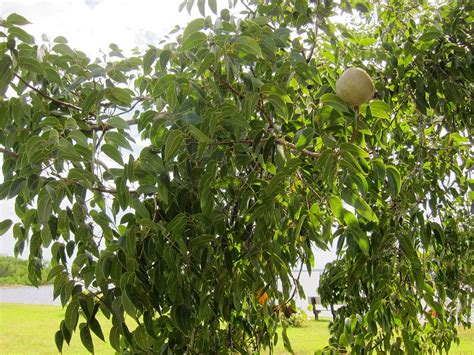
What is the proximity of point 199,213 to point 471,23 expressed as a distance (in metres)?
0.70

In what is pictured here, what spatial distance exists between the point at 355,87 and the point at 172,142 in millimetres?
→ 226

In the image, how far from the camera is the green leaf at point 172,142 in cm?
64

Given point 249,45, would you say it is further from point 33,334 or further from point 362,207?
point 33,334

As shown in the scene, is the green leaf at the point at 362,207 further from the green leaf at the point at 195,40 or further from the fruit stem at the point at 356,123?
the green leaf at the point at 195,40

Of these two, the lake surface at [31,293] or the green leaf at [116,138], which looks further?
the lake surface at [31,293]

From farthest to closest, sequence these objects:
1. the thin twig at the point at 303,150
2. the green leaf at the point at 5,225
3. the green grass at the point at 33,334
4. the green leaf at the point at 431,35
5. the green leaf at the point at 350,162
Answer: the green grass at the point at 33,334, the green leaf at the point at 431,35, the green leaf at the point at 5,225, the thin twig at the point at 303,150, the green leaf at the point at 350,162

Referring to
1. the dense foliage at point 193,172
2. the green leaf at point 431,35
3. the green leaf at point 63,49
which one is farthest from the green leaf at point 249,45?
the green leaf at point 431,35

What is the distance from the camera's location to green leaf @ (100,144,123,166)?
0.68 meters

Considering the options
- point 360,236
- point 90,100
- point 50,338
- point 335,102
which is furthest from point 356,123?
point 50,338

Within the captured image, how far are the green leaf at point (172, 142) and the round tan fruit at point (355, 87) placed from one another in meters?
0.20

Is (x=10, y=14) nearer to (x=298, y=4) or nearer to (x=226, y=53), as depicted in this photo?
(x=226, y=53)

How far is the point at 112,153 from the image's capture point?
0.69 meters

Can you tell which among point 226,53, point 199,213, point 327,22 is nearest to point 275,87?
point 226,53

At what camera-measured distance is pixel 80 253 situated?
786 mm
